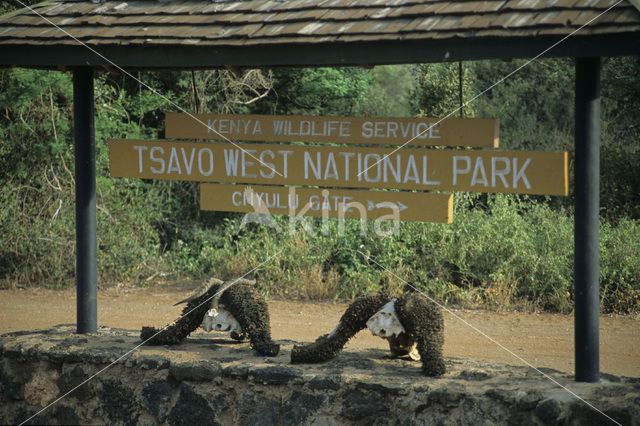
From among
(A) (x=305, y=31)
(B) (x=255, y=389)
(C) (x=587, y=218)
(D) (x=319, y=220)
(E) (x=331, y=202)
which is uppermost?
(A) (x=305, y=31)

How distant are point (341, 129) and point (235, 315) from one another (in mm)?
1703

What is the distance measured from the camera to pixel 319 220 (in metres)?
12.0

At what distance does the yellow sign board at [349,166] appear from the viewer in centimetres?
515

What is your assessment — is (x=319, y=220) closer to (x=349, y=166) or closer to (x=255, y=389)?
(x=349, y=166)

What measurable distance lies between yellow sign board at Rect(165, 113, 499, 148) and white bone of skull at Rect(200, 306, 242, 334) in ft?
4.69

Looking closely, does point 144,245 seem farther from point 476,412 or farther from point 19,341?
point 476,412

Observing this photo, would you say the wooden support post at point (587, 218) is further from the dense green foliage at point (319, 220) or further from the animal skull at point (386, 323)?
the dense green foliage at point (319, 220)

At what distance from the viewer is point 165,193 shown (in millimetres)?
13906

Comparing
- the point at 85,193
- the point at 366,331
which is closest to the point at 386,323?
the point at 85,193

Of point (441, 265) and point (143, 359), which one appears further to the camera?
point (441, 265)

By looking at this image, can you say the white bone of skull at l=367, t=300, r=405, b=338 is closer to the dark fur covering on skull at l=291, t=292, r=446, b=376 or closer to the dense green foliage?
the dark fur covering on skull at l=291, t=292, r=446, b=376

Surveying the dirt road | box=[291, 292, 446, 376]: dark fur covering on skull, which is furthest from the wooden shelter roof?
the dirt road

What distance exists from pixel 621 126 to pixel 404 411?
1175 centimetres

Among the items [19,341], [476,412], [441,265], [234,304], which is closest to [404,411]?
[476,412]
